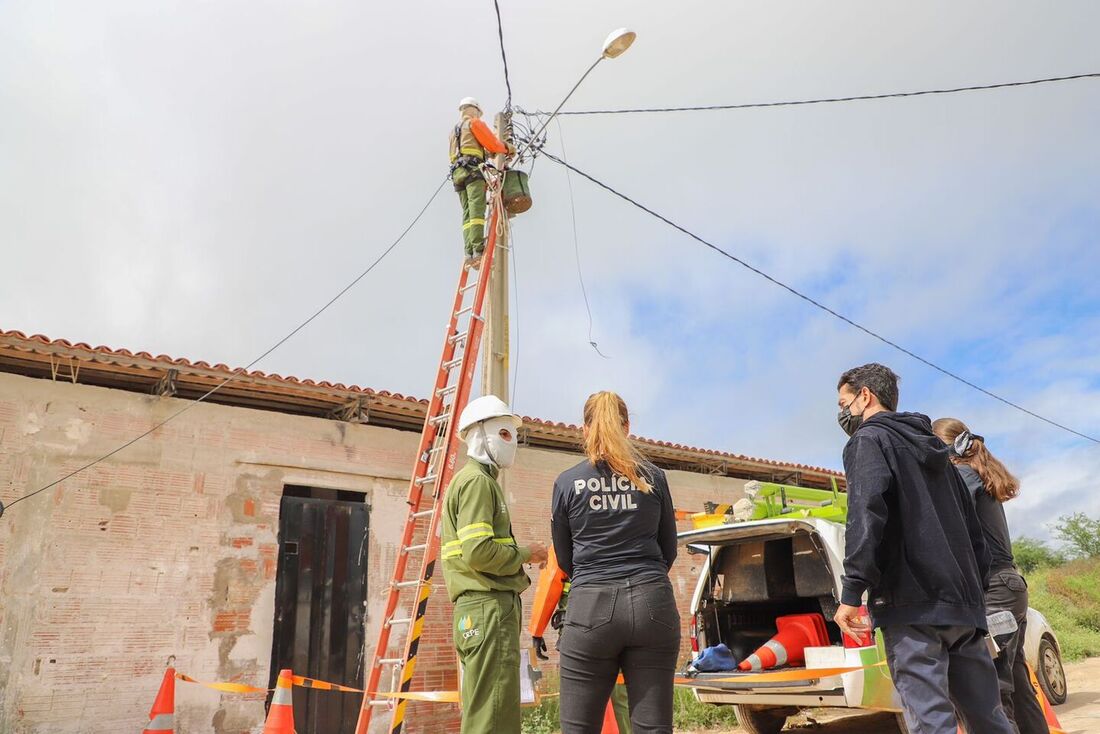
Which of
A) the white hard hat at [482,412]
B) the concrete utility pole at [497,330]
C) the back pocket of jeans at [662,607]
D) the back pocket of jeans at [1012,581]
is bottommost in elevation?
the back pocket of jeans at [662,607]

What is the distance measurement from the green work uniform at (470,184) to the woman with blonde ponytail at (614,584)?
159 inches

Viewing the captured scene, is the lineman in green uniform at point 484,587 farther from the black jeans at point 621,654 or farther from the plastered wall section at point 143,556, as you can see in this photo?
the plastered wall section at point 143,556

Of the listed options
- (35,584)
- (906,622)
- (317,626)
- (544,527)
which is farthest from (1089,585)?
(35,584)

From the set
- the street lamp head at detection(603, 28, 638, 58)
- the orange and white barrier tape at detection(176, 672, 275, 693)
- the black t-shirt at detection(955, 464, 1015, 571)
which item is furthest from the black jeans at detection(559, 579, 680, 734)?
the street lamp head at detection(603, 28, 638, 58)

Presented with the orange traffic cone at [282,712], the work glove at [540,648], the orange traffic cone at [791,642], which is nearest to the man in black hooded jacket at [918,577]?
the work glove at [540,648]

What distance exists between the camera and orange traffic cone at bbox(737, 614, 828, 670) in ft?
19.6

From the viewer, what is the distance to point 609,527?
2.87 metres

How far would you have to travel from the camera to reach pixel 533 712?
8047mm

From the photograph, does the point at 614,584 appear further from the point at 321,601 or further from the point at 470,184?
the point at 321,601

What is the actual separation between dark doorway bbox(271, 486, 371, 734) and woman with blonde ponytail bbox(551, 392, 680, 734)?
5468mm

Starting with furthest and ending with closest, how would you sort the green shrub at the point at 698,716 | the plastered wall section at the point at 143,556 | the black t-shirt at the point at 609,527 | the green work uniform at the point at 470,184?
the green shrub at the point at 698,716 → the green work uniform at the point at 470,184 → the plastered wall section at the point at 143,556 → the black t-shirt at the point at 609,527

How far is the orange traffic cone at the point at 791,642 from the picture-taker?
5.96 m

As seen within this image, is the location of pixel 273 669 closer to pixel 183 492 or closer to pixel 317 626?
pixel 317 626

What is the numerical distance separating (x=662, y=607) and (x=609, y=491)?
18.5 inches
